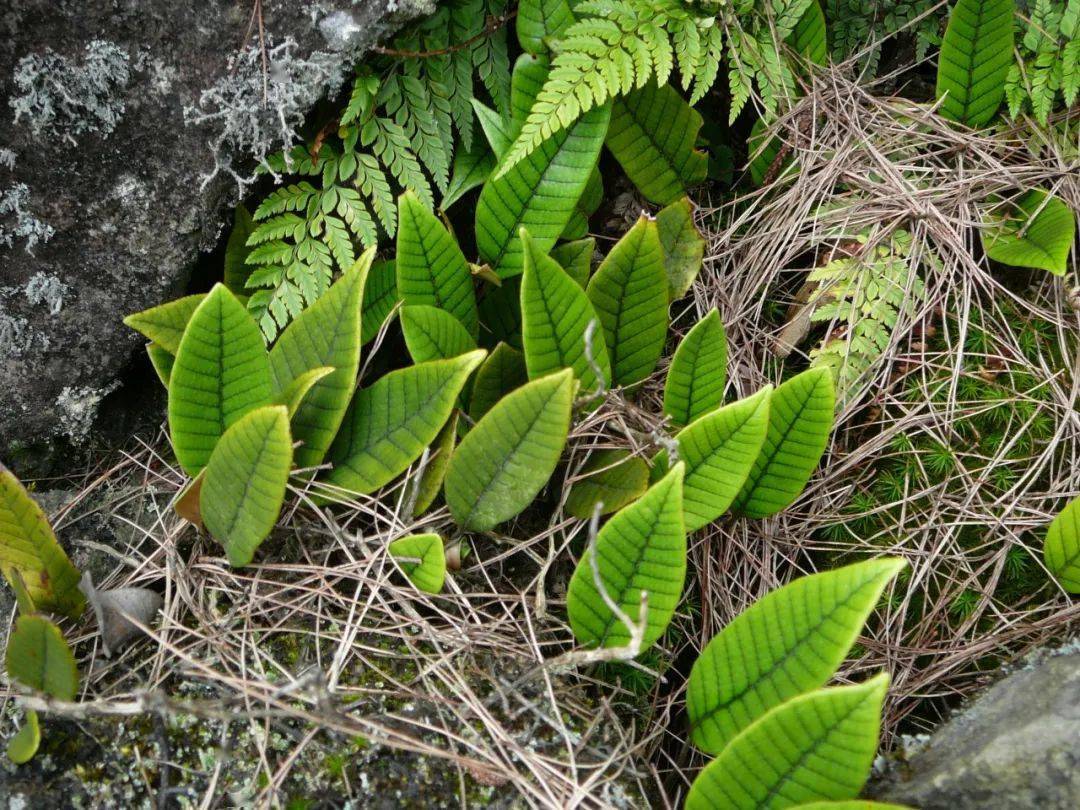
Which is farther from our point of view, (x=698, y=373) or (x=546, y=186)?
(x=546, y=186)

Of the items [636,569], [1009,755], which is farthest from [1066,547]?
[636,569]

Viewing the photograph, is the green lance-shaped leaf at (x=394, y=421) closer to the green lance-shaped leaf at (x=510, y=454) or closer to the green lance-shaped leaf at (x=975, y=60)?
the green lance-shaped leaf at (x=510, y=454)

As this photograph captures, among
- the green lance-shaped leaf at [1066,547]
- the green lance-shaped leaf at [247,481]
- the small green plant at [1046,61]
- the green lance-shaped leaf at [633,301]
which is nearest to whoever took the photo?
the green lance-shaped leaf at [247,481]

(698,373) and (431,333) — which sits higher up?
(431,333)

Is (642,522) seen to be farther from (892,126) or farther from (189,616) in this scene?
(892,126)

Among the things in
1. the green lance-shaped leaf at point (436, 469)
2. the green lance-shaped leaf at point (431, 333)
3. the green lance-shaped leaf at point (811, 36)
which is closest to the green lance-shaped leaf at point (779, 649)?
the green lance-shaped leaf at point (436, 469)

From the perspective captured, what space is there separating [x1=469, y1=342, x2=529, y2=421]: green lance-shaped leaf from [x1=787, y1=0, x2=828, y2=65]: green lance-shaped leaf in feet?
4.11

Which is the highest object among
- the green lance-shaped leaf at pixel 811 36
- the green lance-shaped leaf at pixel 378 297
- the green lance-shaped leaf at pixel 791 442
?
the green lance-shaped leaf at pixel 811 36

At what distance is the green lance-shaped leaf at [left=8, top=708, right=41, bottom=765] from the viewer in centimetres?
160

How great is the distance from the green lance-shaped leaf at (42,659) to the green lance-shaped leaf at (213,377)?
1.40 ft

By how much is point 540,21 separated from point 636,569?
1.37 meters

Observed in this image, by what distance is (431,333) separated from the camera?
1988 mm

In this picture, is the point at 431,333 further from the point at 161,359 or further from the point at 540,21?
the point at 540,21

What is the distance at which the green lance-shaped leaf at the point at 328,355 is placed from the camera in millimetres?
1892
